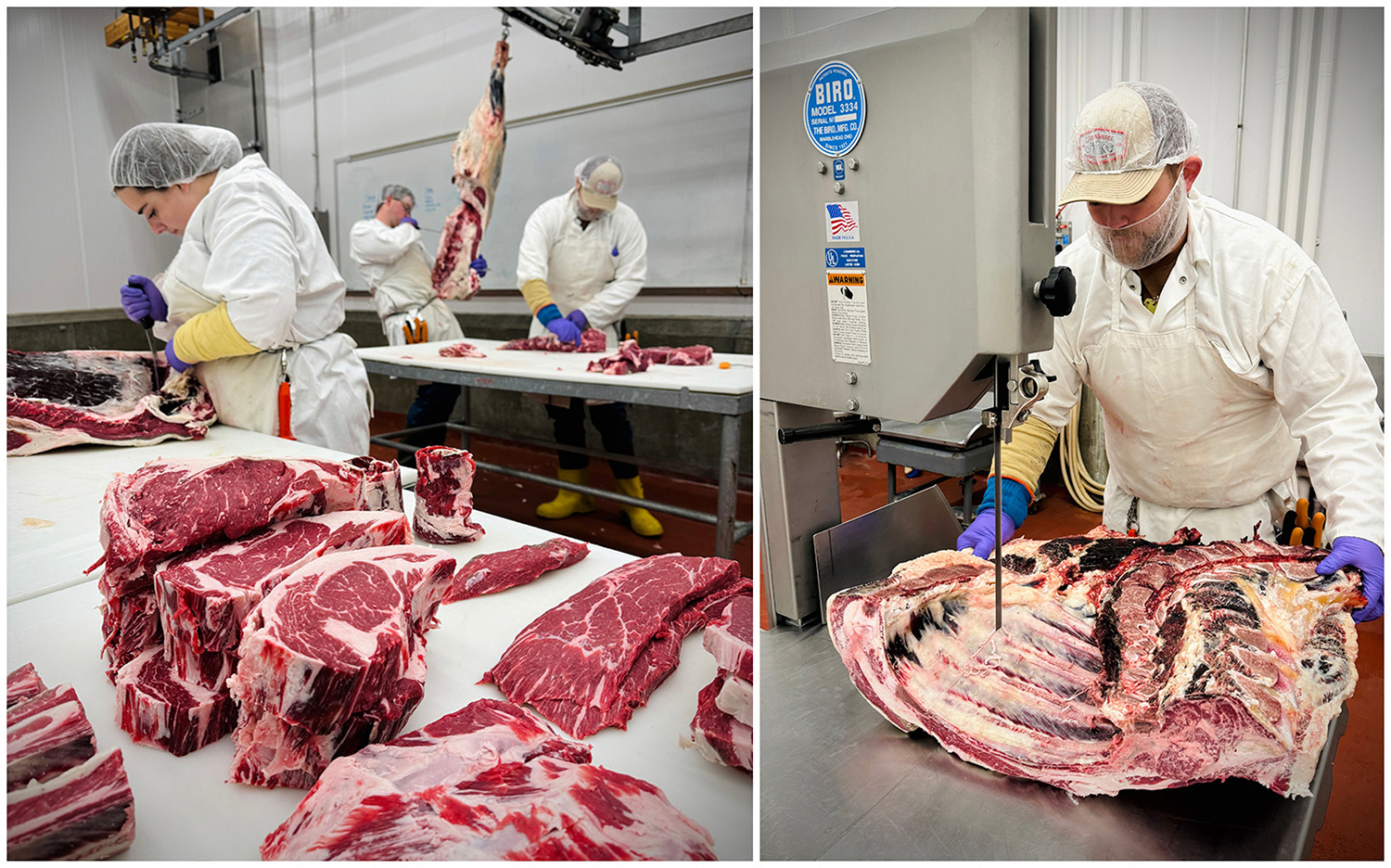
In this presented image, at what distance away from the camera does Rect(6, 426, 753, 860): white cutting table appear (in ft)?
3.07

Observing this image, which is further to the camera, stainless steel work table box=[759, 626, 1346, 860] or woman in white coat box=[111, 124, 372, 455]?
woman in white coat box=[111, 124, 372, 455]

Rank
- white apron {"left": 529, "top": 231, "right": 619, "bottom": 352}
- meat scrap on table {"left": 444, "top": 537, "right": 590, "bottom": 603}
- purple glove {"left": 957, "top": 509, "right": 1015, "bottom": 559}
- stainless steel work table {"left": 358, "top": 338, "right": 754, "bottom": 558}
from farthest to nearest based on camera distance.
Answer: white apron {"left": 529, "top": 231, "right": 619, "bottom": 352} → stainless steel work table {"left": 358, "top": 338, "right": 754, "bottom": 558} → purple glove {"left": 957, "top": 509, "right": 1015, "bottom": 559} → meat scrap on table {"left": 444, "top": 537, "right": 590, "bottom": 603}

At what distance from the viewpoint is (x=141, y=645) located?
121 cm

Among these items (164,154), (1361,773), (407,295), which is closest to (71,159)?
(164,154)

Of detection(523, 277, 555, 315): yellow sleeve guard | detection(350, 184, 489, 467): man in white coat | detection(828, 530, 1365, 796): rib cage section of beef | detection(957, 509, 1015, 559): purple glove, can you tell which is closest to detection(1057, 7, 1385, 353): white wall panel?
detection(957, 509, 1015, 559): purple glove

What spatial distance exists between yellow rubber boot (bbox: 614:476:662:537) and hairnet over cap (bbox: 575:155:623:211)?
1911 millimetres

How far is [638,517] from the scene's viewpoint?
5090mm

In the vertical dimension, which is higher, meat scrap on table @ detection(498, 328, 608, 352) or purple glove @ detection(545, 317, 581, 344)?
purple glove @ detection(545, 317, 581, 344)

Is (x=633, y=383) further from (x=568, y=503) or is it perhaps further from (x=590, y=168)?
(x=590, y=168)

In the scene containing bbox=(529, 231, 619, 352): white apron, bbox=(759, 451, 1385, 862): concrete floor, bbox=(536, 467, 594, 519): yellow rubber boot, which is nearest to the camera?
bbox=(759, 451, 1385, 862): concrete floor

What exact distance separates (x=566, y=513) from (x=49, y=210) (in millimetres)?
3577

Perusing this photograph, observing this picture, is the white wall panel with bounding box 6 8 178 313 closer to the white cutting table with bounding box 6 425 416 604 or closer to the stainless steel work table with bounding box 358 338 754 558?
the white cutting table with bounding box 6 425 416 604

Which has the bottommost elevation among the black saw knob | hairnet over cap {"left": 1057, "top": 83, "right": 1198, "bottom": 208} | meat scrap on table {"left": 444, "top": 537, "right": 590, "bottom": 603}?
meat scrap on table {"left": 444, "top": 537, "right": 590, "bottom": 603}

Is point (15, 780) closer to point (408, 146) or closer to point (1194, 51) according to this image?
point (1194, 51)
